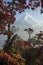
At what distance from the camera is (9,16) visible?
1423cm

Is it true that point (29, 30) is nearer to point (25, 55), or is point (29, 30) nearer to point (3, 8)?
point (25, 55)

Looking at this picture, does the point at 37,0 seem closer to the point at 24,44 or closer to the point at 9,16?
the point at 9,16

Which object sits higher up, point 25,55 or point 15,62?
point 15,62

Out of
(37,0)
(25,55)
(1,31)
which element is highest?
(37,0)

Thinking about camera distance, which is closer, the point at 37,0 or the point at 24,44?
the point at 37,0

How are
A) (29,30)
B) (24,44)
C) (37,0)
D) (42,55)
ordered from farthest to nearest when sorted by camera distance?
(29,30)
(24,44)
(42,55)
(37,0)

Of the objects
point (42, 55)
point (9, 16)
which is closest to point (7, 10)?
point (9, 16)

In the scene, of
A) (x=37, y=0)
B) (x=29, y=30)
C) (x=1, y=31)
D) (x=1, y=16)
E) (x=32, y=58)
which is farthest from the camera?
(x=29, y=30)

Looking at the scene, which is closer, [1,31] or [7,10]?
[7,10]

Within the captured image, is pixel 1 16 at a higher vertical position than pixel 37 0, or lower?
lower

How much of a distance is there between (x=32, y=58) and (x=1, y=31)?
14616 mm

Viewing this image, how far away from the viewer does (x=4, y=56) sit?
14.3 meters

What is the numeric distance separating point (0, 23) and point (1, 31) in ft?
3.94

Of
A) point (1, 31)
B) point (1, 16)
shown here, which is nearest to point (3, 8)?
point (1, 16)
